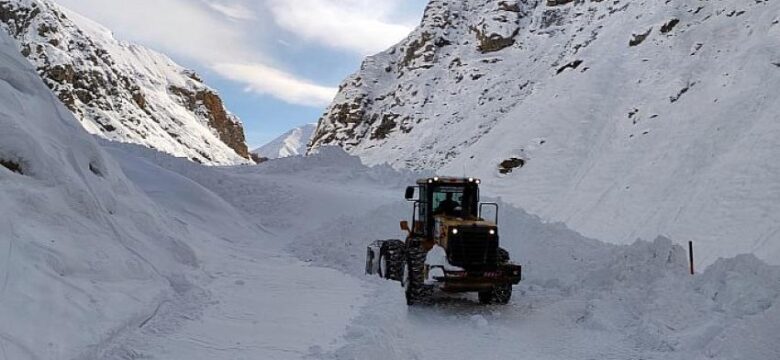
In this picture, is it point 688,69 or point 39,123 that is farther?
point 688,69

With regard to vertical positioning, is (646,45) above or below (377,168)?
above

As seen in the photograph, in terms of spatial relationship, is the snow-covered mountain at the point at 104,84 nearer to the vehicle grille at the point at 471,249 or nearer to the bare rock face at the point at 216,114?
the bare rock face at the point at 216,114

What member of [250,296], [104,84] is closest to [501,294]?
[250,296]

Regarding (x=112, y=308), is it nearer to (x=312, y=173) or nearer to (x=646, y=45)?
(x=312, y=173)

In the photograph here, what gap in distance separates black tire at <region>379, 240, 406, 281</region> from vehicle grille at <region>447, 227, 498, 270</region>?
4.02 ft

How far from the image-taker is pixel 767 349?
6406 mm

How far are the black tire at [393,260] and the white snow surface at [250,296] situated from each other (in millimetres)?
282

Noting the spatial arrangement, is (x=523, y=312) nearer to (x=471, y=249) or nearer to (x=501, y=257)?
(x=501, y=257)

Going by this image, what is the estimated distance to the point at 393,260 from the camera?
10797 mm

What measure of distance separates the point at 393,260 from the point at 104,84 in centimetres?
12721

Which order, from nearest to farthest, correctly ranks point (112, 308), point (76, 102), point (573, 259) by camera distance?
1. point (112, 308)
2. point (573, 259)
3. point (76, 102)

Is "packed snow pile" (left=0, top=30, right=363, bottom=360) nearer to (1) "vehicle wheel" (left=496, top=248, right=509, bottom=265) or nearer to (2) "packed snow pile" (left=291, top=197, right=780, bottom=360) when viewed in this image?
(2) "packed snow pile" (left=291, top=197, right=780, bottom=360)

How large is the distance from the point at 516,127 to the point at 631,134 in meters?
10.4

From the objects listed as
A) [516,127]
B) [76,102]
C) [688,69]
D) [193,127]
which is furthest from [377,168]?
[193,127]
